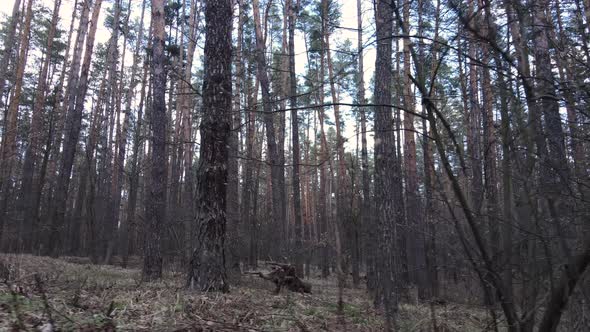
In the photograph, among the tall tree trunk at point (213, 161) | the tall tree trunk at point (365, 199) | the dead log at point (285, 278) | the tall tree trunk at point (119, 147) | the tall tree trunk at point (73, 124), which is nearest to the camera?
the tall tree trunk at point (365, 199)

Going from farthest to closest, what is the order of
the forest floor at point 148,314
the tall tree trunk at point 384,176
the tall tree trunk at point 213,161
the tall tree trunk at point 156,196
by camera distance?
the tall tree trunk at point 156,196
the tall tree trunk at point 384,176
the tall tree trunk at point 213,161
the forest floor at point 148,314

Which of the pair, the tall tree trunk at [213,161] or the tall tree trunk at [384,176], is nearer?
the tall tree trunk at [213,161]

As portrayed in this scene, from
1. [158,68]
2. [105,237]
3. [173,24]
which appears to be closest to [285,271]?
[158,68]

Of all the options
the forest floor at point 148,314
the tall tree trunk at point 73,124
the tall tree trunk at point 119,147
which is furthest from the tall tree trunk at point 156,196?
the tall tree trunk at point 73,124

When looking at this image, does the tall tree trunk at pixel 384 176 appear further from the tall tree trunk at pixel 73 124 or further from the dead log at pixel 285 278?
the tall tree trunk at pixel 73 124

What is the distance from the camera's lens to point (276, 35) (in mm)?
20703

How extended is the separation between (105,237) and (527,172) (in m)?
19.4

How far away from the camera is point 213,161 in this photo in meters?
4.66

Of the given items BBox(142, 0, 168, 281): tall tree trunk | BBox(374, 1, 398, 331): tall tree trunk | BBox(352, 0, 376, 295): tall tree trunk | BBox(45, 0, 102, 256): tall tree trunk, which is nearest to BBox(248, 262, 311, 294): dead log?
BBox(352, 0, 376, 295): tall tree trunk

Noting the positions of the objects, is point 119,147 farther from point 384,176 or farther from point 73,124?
point 384,176

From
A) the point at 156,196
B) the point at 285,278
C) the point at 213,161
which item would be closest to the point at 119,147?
Result: the point at 156,196

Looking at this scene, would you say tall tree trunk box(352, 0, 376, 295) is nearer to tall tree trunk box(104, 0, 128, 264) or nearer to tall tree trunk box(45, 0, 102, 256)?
tall tree trunk box(104, 0, 128, 264)

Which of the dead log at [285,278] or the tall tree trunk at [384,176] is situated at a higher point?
the tall tree trunk at [384,176]

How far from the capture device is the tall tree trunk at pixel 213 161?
4500 millimetres
